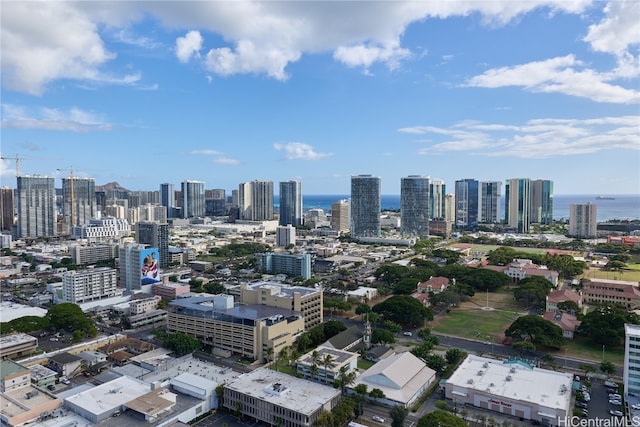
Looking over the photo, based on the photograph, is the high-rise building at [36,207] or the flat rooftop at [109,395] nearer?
the flat rooftop at [109,395]

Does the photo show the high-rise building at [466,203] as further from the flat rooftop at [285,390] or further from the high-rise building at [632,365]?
the flat rooftop at [285,390]

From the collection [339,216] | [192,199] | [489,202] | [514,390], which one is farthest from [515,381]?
[192,199]

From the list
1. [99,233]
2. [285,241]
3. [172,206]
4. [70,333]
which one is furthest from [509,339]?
[172,206]

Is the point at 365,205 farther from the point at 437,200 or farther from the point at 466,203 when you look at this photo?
the point at 466,203

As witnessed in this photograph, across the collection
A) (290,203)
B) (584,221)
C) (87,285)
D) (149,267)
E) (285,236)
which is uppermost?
(290,203)

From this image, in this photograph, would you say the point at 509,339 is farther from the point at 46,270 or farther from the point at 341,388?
the point at 46,270

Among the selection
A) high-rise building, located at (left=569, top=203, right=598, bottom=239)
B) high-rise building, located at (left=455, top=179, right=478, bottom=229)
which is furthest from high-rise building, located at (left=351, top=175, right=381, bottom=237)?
high-rise building, located at (left=569, top=203, right=598, bottom=239)

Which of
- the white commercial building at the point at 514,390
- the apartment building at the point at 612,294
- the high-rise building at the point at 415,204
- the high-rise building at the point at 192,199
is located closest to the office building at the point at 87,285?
the white commercial building at the point at 514,390
